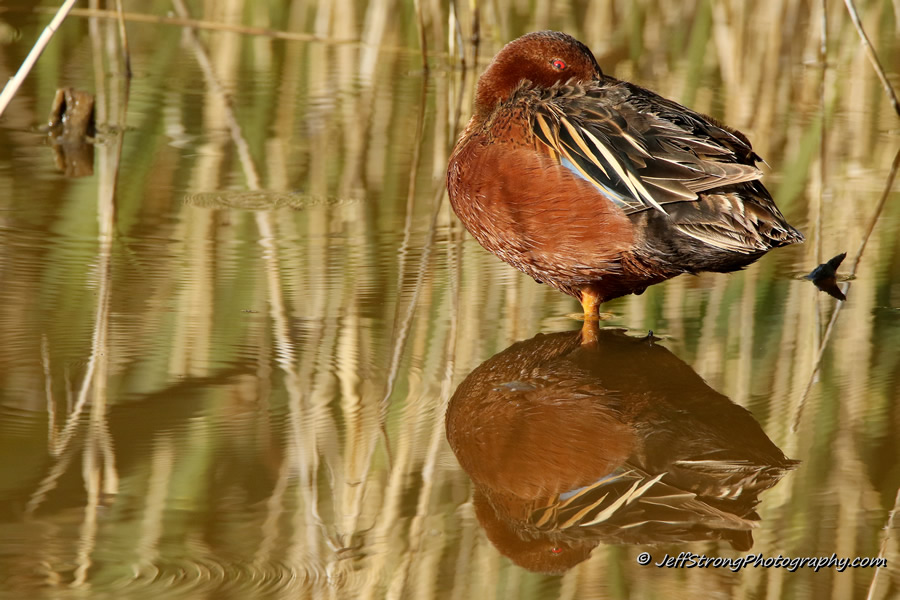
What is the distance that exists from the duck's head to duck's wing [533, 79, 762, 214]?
0.35 m

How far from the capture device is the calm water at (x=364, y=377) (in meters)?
3.01

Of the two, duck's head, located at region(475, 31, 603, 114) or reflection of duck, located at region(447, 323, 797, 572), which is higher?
duck's head, located at region(475, 31, 603, 114)

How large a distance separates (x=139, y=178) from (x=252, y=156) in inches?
32.0

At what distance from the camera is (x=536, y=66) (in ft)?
17.2

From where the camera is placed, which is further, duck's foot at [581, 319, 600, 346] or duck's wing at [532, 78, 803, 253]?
duck's foot at [581, 319, 600, 346]

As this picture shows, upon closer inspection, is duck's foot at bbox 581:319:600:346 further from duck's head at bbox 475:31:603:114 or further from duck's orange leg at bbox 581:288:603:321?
duck's head at bbox 475:31:603:114

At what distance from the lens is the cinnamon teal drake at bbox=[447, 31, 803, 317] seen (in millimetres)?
4309

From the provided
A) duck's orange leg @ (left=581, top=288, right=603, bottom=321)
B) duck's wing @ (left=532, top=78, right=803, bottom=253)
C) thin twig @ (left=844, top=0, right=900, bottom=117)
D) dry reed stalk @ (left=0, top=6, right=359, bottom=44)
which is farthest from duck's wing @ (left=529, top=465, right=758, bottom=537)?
dry reed stalk @ (left=0, top=6, right=359, bottom=44)

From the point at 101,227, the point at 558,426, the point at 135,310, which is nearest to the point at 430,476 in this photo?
the point at 558,426

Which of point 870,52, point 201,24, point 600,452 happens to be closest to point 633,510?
point 600,452

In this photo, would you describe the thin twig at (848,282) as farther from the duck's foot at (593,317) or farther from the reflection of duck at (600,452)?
the duck's foot at (593,317)

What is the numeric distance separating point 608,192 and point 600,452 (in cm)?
120

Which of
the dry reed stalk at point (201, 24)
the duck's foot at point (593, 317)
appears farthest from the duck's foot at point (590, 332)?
the dry reed stalk at point (201, 24)

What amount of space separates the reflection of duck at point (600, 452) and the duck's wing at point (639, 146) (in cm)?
67
